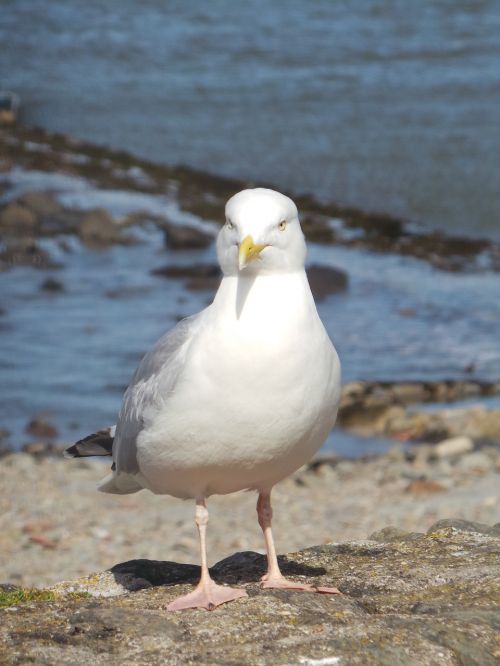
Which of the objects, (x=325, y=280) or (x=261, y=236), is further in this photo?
(x=325, y=280)

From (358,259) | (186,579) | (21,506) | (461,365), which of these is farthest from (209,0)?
(186,579)

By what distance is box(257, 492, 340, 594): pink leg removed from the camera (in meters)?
3.79

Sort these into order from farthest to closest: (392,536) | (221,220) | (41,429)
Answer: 1. (221,220)
2. (41,429)
3. (392,536)

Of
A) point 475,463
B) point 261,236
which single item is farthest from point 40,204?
point 261,236

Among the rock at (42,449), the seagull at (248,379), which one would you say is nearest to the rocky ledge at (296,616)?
the seagull at (248,379)

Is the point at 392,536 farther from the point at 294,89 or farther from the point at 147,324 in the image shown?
the point at 294,89

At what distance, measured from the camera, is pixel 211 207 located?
1823 centimetres

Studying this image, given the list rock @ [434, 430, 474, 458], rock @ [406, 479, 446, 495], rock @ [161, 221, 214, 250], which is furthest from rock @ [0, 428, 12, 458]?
rock @ [161, 221, 214, 250]

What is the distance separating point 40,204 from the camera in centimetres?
1750

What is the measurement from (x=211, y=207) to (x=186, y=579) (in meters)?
14.3

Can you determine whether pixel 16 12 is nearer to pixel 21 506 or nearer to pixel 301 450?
pixel 21 506

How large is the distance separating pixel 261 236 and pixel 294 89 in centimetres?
2225

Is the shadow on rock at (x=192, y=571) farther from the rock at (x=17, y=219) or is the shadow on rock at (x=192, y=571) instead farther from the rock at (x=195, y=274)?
the rock at (x=17, y=219)

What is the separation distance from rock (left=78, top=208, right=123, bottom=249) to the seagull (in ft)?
39.4
